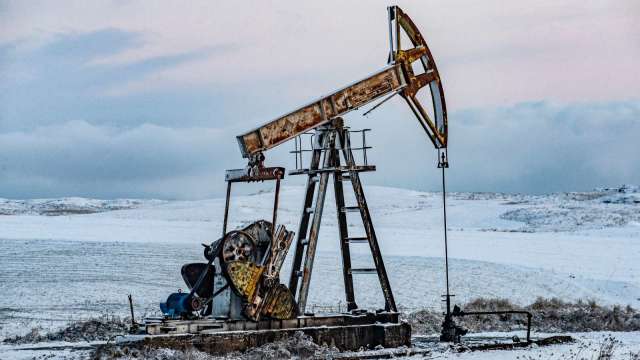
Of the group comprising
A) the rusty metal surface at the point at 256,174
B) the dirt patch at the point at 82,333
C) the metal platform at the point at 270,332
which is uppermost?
the rusty metal surface at the point at 256,174

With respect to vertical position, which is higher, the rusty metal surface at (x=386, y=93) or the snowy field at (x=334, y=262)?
the rusty metal surface at (x=386, y=93)

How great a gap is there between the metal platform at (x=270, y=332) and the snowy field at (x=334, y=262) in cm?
371

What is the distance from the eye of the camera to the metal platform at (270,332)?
1074cm

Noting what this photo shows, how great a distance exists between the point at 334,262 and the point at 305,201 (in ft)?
36.0

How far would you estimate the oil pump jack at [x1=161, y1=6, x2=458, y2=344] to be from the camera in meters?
11.2

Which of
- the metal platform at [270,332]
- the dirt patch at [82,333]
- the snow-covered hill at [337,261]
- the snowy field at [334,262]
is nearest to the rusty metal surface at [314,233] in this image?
the metal platform at [270,332]

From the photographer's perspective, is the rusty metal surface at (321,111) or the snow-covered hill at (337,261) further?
the snow-covered hill at (337,261)

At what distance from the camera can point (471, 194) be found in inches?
2611

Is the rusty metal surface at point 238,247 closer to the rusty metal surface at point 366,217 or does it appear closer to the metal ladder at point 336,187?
the metal ladder at point 336,187

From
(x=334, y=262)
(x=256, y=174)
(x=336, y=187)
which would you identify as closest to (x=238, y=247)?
(x=256, y=174)

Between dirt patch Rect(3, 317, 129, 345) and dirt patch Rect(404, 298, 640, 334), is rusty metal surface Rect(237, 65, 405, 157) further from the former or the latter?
dirt patch Rect(404, 298, 640, 334)

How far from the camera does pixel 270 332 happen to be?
11391 mm

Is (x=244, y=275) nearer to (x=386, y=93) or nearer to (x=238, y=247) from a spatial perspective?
(x=238, y=247)

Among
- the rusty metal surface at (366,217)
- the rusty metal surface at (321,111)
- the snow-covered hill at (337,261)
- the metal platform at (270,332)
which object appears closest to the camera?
the metal platform at (270,332)
